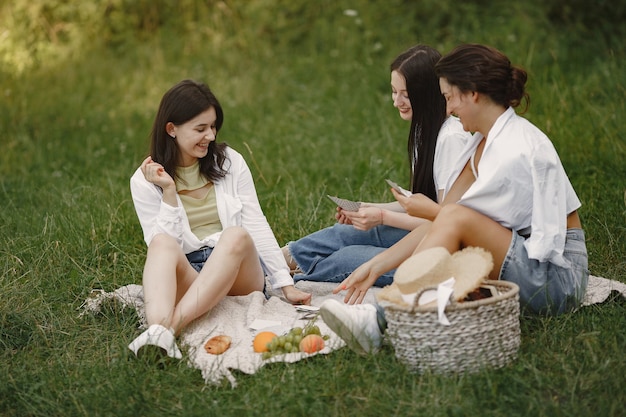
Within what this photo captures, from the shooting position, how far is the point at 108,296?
395 cm

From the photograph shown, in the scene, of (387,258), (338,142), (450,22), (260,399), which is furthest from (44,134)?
(260,399)

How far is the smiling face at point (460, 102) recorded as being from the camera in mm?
3430

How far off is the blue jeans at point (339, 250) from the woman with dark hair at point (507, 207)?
29.1 inches

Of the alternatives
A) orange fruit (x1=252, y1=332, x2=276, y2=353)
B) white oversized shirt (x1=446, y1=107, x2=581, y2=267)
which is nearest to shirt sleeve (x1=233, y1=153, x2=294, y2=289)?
orange fruit (x1=252, y1=332, x2=276, y2=353)

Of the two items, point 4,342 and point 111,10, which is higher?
point 111,10

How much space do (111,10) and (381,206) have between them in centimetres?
667

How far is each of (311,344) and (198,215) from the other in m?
1.03

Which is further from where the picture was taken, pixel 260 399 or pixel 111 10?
pixel 111 10

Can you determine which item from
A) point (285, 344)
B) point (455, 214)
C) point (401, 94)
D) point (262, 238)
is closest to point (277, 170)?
point (262, 238)

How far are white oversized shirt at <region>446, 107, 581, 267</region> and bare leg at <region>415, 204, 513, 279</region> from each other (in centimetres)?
5

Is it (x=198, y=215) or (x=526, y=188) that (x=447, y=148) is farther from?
(x=198, y=215)

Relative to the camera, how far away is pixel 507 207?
3309 mm

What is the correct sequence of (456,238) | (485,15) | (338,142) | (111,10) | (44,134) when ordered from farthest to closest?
1. (111,10)
2. (485,15)
3. (44,134)
4. (338,142)
5. (456,238)

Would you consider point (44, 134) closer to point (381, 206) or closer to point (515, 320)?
point (381, 206)
